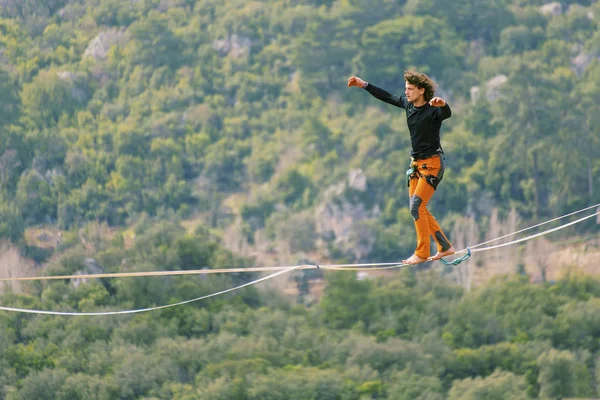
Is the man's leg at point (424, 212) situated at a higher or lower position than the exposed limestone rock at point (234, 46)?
lower

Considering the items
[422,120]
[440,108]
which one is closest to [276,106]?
[422,120]

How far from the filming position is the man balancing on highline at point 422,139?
1015 centimetres

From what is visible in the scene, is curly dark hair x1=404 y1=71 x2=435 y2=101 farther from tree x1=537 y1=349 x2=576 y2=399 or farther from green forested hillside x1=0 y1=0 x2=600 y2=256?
green forested hillside x1=0 y1=0 x2=600 y2=256

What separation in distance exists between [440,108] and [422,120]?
7.8 inches

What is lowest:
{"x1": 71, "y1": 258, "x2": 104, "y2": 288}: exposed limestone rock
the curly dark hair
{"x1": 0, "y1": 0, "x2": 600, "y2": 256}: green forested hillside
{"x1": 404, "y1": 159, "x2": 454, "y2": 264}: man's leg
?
{"x1": 404, "y1": 159, "x2": 454, "y2": 264}: man's leg

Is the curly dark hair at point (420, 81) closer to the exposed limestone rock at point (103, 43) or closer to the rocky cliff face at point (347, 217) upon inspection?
the rocky cliff face at point (347, 217)

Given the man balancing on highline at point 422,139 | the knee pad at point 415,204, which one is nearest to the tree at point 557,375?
the man balancing on highline at point 422,139

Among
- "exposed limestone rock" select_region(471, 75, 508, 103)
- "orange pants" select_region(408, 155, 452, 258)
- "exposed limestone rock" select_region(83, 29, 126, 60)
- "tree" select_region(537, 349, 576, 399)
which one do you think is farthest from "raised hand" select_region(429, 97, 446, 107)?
"exposed limestone rock" select_region(83, 29, 126, 60)

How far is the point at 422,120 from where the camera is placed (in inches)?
404

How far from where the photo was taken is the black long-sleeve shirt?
1020cm

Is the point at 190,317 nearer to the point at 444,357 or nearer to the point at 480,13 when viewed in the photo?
the point at 444,357

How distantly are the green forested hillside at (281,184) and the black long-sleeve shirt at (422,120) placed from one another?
2616 cm

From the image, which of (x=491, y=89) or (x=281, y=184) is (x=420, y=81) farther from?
(x=491, y=89)

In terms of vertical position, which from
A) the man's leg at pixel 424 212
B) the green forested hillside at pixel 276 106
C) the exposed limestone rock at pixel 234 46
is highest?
the exposed limestone rock at pixel 234 46
